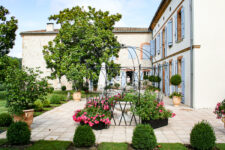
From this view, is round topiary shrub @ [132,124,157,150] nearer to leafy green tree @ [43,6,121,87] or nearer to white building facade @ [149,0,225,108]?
white building facade @ [149,0,225,108]

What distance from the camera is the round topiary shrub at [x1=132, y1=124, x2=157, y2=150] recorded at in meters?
3.68

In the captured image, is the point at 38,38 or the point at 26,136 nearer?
the point at 26,136

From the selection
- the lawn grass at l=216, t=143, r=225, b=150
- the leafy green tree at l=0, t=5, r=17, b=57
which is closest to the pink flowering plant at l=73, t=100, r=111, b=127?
the lawn grass at l=216, t=143, r=225, b=150

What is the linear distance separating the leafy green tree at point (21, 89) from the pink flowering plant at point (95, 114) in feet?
4.15

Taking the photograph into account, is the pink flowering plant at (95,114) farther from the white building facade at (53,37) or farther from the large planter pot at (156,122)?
the white building facade at (53,37)

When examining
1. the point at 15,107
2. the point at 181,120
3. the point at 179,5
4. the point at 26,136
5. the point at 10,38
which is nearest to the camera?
→ the point at 26,136

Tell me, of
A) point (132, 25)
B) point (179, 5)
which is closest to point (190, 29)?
point (179, 5)

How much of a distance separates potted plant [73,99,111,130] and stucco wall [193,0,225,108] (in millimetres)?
5147

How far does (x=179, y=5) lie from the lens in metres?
11.0

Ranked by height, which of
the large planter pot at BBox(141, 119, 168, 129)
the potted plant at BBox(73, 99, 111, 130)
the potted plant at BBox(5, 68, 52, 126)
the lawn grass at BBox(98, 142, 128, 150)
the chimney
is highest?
the chimney


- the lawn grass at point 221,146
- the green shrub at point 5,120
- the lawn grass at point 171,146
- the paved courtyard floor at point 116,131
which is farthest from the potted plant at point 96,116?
the lawn grass at point 221,146

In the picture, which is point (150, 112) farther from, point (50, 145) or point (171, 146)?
point (50, 145)

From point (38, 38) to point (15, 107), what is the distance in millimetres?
19189

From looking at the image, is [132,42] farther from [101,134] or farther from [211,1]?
[101,134]
